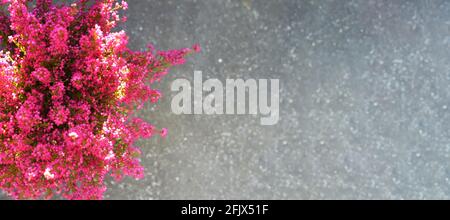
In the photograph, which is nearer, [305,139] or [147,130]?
[147,130]

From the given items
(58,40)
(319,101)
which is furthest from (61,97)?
(319,101)

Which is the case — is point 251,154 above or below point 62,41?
below

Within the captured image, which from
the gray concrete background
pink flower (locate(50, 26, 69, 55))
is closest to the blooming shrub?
pink flower (locate(50, 26, 69, 55))

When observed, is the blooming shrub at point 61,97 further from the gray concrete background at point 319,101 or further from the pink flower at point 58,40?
the gray concrete background at point 319,101
